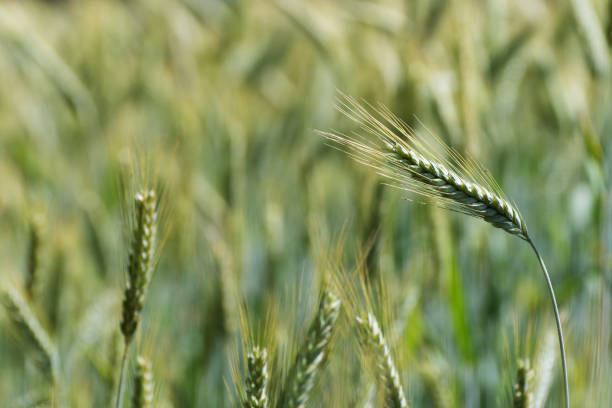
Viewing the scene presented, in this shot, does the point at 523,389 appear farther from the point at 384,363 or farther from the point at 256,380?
the point at 256,380

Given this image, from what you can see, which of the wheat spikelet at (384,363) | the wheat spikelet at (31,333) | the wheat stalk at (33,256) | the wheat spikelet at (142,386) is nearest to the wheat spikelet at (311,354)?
the wheat spikelet at (384,363)

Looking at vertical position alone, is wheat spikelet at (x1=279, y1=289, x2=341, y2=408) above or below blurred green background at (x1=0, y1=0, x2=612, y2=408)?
below

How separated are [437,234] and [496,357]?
0.87 ft

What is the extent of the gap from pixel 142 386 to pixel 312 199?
0.71m

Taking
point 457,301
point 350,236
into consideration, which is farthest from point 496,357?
point 350,236

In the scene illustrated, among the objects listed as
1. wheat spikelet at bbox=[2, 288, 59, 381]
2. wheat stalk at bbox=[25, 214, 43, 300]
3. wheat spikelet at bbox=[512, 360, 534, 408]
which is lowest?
wheat spikelet at bbox=[512, 360, 534, 408]

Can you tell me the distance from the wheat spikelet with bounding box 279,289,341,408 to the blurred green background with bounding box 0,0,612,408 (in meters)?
0.05

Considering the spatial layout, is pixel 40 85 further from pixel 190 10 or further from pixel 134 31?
pixel 134 31

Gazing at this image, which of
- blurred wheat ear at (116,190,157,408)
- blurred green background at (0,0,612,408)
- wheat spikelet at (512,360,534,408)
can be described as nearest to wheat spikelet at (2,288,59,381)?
blurred green background at (0,0,612,408)

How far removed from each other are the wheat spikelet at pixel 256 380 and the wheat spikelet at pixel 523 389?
24 centimetres

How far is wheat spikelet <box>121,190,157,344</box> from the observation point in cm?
60

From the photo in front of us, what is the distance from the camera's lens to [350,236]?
1245 millimetres

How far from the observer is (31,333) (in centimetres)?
73

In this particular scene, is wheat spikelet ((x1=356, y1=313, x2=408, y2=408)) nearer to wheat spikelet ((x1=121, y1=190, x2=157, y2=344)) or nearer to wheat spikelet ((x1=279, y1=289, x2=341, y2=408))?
wheat spikelet ((x1=279, y1=289, x2=341, y2=408))
